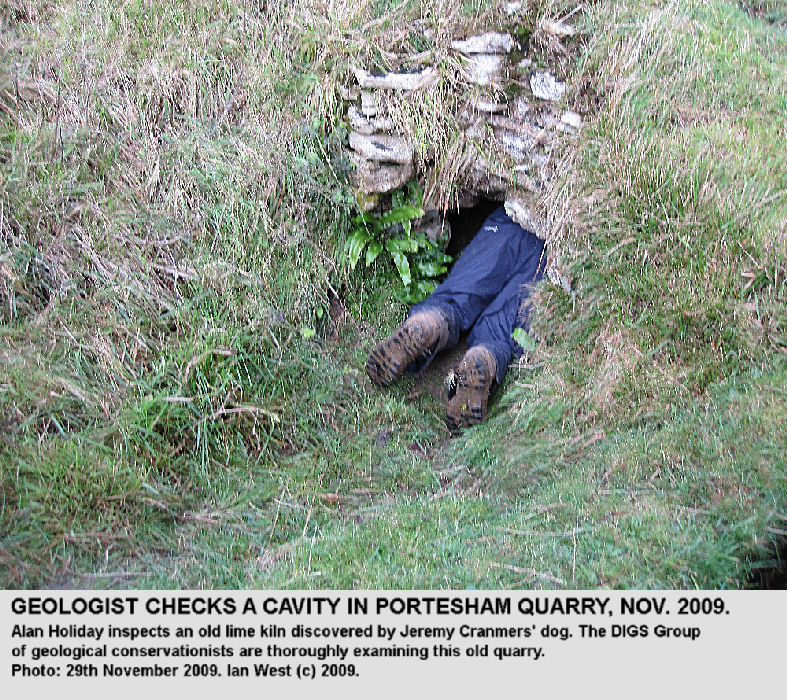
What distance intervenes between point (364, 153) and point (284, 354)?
1.71m

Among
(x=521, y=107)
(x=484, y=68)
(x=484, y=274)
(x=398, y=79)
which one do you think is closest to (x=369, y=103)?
(x=398, y=79)

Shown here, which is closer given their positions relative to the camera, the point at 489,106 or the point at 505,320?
the point at 505,320

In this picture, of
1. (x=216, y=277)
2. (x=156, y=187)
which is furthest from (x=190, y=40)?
(x=216, y=277)

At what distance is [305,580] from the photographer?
133 inches

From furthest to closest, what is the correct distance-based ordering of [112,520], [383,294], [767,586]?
[383,294]
[112,520]
[767,586]

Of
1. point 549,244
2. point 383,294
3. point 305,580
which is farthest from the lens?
point 383,294

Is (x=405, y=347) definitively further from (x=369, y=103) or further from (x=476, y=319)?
(x=369, y=103)

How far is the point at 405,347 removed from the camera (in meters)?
4.86

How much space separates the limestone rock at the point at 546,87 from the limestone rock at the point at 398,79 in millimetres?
747

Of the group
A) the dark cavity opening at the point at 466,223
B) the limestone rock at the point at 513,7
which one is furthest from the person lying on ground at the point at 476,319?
the limestone rock at the point at 513,7

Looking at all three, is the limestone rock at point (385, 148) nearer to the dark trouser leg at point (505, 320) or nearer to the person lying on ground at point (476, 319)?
the person lying on ground at point (476, 319)

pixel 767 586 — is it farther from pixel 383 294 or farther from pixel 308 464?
pixel 383 294

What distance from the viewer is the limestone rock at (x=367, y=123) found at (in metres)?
5.43

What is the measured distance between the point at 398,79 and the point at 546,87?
43.3 inches
